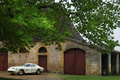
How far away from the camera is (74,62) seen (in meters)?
28.8

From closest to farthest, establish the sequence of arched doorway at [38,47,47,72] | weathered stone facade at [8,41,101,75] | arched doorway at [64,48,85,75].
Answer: weathered stone facade at [8,41,101,75]
arched doorway at [64,48,85,75]
arched doorway at [38,47,47,72]

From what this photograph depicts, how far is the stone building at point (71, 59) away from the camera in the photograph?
27.5 m

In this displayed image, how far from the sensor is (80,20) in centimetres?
1717

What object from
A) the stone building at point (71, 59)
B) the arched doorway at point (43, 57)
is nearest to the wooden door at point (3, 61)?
the stone building at point (71, 59)

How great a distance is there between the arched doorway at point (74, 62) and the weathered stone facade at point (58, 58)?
1.68 ft

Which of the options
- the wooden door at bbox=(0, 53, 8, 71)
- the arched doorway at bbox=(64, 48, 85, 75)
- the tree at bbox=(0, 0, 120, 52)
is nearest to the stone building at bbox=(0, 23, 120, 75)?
the arched doorway at bbox=(64, 48, 85, 75)

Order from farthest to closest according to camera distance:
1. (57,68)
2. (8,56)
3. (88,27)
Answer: (8,56), (57,68), (88,27)

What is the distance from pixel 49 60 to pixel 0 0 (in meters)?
17.3

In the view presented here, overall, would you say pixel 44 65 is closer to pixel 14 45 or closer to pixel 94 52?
pixel 94 52

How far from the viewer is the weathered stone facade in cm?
2725

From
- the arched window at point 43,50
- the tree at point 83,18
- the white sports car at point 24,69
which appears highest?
the tree at point 83,18

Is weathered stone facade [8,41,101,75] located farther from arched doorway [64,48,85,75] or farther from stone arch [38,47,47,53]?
arched doorway [64,48,85,75]

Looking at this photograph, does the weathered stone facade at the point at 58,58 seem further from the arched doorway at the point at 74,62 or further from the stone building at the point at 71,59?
the arched doorway at the point at 74,62

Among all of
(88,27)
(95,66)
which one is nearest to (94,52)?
(95,66)
